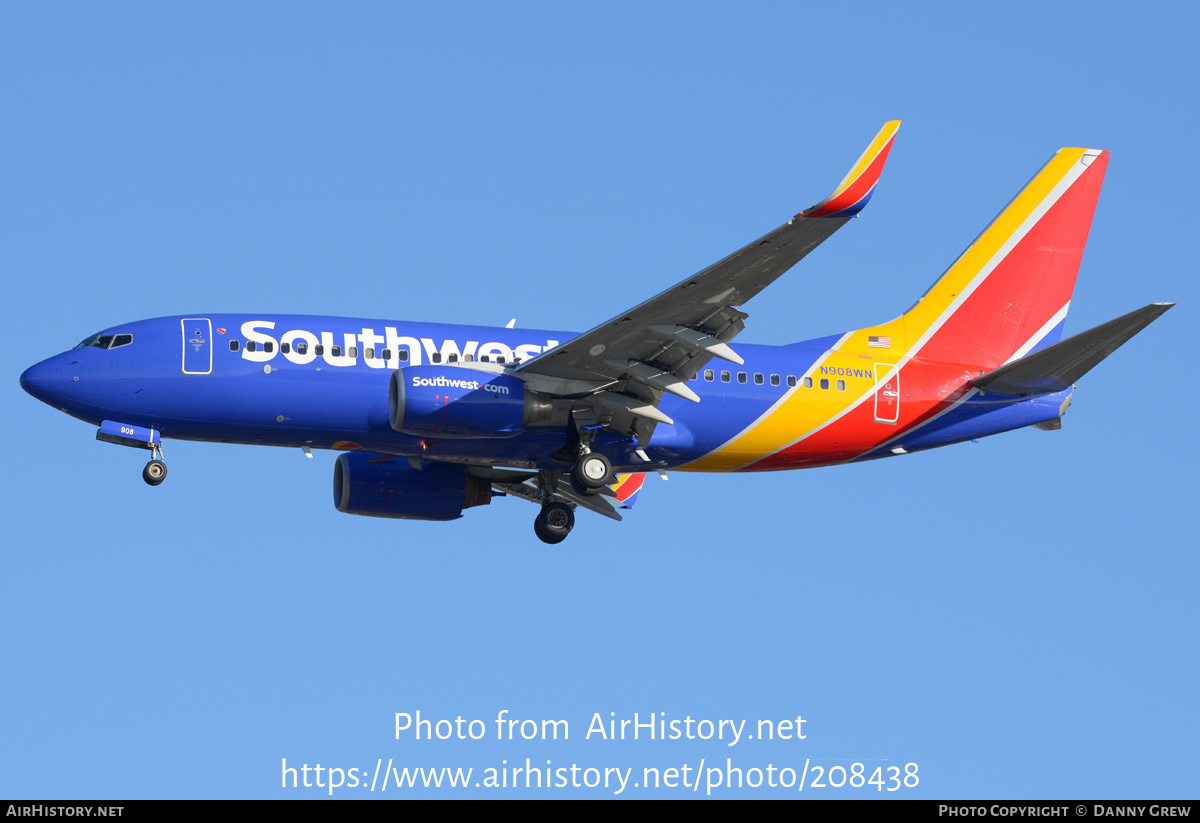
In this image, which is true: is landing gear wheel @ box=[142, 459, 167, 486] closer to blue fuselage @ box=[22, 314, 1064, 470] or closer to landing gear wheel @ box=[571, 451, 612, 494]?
blue fuselage @ box=[22, 314, 1064, 470]

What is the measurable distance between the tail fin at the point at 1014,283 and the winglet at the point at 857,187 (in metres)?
10.4

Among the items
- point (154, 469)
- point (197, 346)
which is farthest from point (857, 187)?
point (154, 469)

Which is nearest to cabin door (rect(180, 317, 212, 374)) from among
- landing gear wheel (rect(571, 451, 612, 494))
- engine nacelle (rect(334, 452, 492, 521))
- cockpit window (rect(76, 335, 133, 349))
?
cockpit window (rect(76, 335, 133, 349))

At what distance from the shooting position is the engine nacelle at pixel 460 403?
33750 mm

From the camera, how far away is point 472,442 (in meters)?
35.8

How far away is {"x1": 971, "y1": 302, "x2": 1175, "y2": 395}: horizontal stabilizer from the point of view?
34.9 m

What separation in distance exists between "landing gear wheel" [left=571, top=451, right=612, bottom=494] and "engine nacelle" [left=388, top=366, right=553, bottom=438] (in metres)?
1.64

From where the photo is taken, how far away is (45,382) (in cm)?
3481

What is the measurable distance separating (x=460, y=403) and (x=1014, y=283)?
15796 mm

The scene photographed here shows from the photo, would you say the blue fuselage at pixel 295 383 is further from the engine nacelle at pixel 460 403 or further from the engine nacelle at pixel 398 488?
the engine nacelle at pixel 398 488

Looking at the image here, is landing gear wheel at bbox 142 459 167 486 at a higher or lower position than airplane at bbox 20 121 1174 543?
lower

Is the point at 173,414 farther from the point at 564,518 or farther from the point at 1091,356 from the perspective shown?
the point at 1091,356

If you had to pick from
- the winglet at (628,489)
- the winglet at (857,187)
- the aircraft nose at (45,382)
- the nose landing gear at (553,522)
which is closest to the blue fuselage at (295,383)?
the aircraft nose at (45,382)

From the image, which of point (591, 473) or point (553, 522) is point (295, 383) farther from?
point (553, 522)
